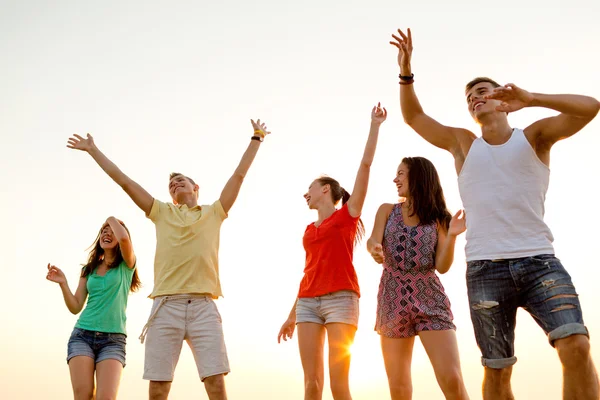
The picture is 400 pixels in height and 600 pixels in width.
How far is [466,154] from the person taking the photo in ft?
17.5

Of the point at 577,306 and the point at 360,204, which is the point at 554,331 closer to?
the point at 577,306

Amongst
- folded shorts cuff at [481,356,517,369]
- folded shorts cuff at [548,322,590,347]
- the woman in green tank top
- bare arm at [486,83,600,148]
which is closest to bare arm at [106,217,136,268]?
the woman in green tank top

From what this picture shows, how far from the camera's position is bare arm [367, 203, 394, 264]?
6281 mm

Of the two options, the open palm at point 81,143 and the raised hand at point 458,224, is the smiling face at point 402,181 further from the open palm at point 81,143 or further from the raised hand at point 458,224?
the open palm at point 81,143

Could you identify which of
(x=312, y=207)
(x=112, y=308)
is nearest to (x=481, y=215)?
(x=312, y=207)

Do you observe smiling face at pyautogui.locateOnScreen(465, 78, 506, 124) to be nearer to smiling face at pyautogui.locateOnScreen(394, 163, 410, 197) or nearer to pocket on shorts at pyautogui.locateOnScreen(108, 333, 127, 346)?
smiling face at pyautogui.locateOnScreen(394, 163, 410, 197)

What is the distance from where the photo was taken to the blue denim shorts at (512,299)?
15.1 feet

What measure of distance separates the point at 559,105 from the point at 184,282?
3.98 metres

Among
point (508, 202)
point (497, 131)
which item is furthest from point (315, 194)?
point (508, 202)

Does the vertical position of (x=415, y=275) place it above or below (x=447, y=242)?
below

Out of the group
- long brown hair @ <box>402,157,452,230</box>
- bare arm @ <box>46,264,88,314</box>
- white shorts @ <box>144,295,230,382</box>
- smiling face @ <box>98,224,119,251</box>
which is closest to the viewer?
white shorts @ <box>144,295,230,382</box>

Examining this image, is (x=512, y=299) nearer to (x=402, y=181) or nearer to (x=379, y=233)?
(x=379, y=233)

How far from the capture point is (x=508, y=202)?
4918 mm

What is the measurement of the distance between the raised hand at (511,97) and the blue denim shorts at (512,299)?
107 cm
